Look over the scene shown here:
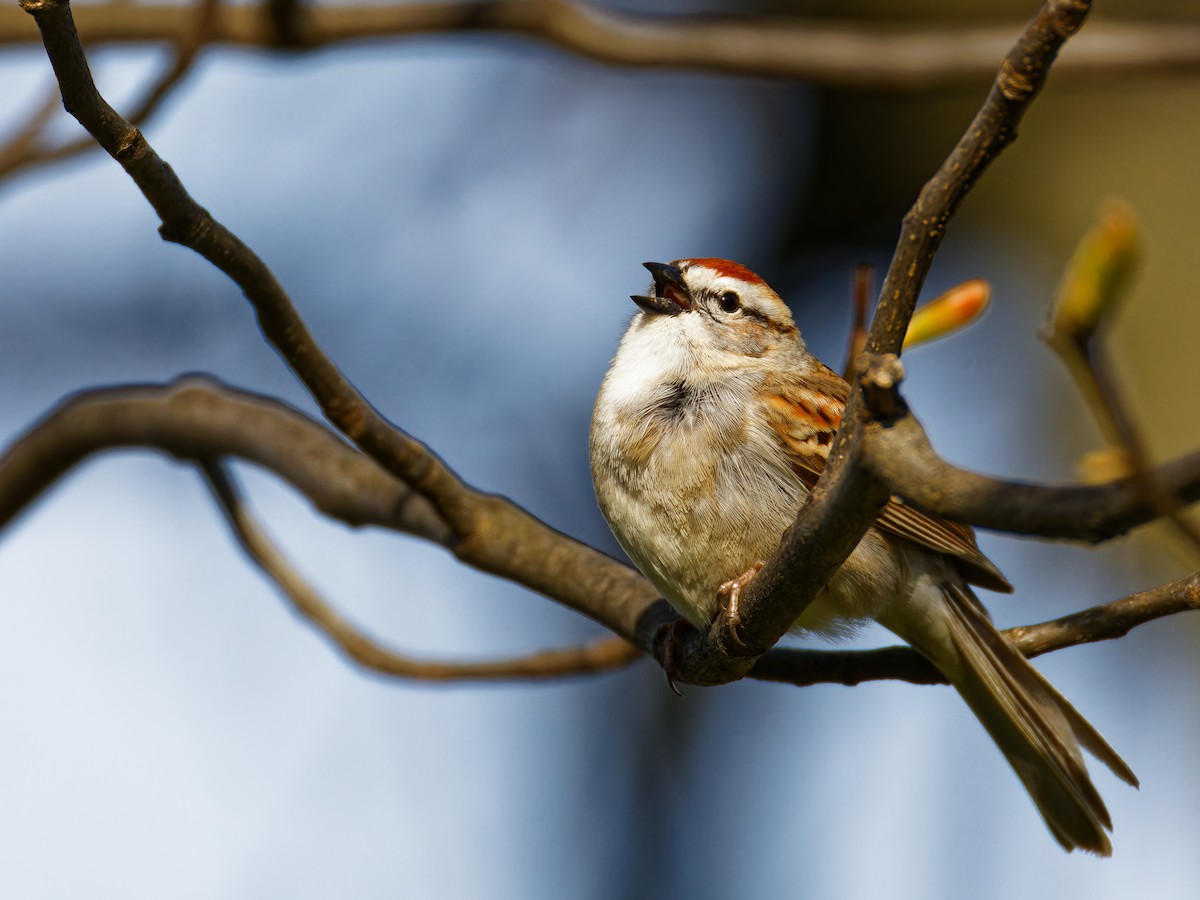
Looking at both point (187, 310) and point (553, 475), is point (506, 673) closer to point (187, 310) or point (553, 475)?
point (187, 310)

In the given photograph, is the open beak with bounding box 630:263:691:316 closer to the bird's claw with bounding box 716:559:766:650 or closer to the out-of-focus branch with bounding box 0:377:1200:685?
the out-of-focus branch with bounding box 0:377:1200:685

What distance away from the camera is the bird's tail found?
3.82 m

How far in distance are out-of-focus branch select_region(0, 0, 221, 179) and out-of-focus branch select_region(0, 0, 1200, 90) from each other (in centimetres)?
29

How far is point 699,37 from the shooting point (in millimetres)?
5938

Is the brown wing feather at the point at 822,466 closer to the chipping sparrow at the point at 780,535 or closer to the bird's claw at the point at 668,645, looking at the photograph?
the chipping sparrow at the point at 780,535

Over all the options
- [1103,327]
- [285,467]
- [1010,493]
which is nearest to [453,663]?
[285,467]

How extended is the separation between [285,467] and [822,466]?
5.98 feet

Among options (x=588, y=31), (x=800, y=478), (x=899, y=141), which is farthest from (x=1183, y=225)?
(x=800, y=478)

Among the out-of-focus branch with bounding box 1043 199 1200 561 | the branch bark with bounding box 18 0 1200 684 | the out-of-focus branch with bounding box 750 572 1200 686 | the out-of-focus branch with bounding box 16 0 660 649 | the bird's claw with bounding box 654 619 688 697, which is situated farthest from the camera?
the bird's claw with bounding box 654 619 688 697

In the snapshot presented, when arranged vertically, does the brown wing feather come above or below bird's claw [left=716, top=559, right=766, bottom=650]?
above

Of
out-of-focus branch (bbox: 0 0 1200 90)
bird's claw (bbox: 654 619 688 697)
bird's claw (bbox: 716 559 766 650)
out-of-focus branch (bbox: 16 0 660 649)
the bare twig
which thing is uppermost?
out-of-focus branch (bbox: 0 0 1200 90)

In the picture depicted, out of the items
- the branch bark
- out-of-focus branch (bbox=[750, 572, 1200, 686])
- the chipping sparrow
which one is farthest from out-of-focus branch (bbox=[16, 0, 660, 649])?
out-of-focus branch (bbox=[750, 572, 1200, 686])

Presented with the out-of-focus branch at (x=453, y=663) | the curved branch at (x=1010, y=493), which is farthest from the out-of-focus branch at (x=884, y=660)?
the curved branch at (x=1010, y=493)

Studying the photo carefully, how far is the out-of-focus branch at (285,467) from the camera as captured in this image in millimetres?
4277
